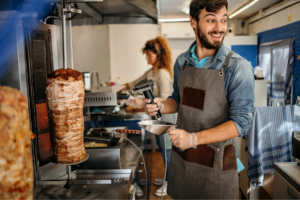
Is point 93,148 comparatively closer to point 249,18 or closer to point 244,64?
point 244,64

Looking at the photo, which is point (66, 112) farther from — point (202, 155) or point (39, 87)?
point (202, 155)

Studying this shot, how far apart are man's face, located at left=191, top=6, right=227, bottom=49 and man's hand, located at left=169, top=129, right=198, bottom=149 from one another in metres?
0.52

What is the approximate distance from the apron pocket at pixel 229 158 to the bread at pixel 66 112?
0.80 m

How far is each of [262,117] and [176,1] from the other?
3.53 m

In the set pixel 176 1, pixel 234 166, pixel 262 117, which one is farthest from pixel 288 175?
pixel 176 1

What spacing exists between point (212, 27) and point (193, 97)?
409 millimetres

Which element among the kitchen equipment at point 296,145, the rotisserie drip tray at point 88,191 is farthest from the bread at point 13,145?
the kitchen equipment at point 296,145

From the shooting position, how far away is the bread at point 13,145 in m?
0.49

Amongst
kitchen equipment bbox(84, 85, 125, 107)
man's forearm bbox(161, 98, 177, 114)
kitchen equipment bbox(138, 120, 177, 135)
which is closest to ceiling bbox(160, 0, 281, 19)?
kitchen equipment bbox(84, 85, 125, 107)

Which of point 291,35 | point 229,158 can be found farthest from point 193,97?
point 291,35

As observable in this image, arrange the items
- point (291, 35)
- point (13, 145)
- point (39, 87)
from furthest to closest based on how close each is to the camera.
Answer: point (291, 35), point (39, 87), point (13, 145)

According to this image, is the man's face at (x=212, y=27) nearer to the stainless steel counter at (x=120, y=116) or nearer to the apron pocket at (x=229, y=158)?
the apron pocket at (x=229, y=158)

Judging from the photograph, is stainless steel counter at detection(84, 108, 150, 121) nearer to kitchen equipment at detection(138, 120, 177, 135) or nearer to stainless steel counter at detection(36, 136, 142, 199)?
stainless steel counter at detection(36, 136, 142, 199)

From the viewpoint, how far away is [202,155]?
1387mm
